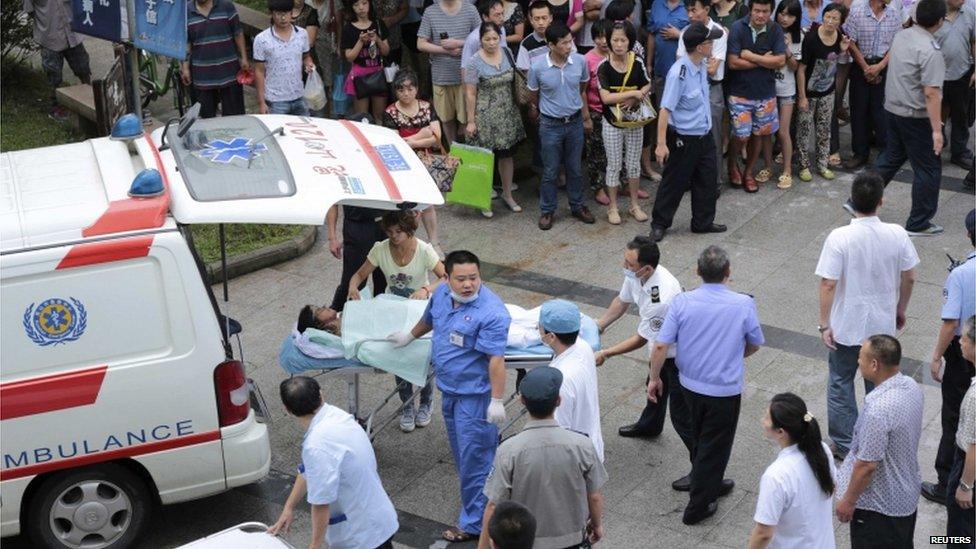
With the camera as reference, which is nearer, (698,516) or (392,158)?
(698,516)

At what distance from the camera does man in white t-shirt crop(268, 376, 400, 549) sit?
6273 millimetres

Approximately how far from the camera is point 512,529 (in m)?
5.42

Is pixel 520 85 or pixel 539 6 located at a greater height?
pixel 539 6

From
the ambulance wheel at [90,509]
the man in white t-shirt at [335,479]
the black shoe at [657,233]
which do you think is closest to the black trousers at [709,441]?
the man in white t-shirt at [335,479]

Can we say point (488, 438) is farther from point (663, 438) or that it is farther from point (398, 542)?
point (663, 438)

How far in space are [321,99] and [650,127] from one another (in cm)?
310

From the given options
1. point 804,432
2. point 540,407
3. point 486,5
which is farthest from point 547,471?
point 486,5

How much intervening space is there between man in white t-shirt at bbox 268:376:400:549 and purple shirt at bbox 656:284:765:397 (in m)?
1.96

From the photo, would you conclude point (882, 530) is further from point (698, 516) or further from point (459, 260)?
point (459, 260)

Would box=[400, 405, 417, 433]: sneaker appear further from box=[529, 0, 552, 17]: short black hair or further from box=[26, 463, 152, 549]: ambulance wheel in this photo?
box=[529, 0, 552, 17]: short black hair

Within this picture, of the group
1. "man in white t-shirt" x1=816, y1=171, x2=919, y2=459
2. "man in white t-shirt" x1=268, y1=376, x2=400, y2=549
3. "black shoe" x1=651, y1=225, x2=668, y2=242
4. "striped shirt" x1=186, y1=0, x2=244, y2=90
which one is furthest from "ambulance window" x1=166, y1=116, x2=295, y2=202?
"striped shirt" x1=186, y1=0, x2=244, y2=90

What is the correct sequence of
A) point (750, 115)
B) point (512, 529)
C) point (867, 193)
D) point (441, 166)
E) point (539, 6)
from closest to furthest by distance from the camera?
1. point (512, 529)
2. point (867, 193)
3. point (441, 166)
4. point (539, 6)
5. point (750, 115)

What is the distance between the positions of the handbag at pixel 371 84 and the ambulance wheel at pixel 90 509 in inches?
227

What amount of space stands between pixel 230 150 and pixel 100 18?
3.35m
